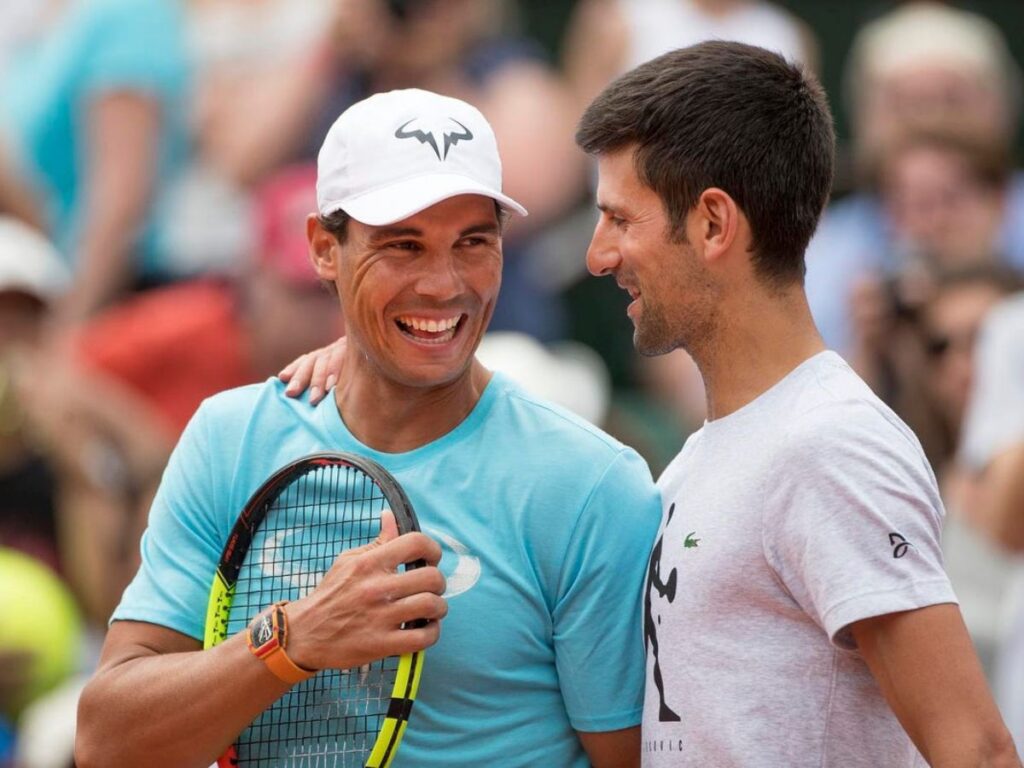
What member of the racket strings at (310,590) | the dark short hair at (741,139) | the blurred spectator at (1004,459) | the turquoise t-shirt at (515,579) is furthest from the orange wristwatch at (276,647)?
the blurred spectator at (1004,459)

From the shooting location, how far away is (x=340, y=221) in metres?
3.29

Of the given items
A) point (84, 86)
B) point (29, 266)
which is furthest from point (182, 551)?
point (84, 86)

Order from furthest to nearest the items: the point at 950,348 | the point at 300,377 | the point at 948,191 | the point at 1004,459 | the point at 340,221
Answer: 1. the point at 948,191
2. the point at 950,348
3. the point at 1004,459
4. the point at 300,377
5. the point at 340,221

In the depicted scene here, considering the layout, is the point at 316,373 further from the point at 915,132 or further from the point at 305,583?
the point at 915,132

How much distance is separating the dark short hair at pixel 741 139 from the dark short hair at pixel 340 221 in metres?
0.29

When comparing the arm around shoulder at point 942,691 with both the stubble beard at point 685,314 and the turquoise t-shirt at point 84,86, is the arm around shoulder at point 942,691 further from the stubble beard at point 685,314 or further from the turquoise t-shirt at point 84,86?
the turquoise t-shirt at point 84,86

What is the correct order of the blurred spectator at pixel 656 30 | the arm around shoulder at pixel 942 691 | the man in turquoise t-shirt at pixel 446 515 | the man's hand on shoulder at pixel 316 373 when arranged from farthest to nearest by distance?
the blurred spectator at pixel 656 30
the man's hand on shoulder at pixel 316 373
the man in turquoise t-shirt at pixel 446 515
the arm around shoulder at pixel 942 691

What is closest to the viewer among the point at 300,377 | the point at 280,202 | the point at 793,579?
the point at 793,579

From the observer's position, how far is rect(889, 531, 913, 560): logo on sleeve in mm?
2713

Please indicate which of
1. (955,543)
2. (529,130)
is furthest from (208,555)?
(529,130)

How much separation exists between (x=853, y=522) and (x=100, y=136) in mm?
6328

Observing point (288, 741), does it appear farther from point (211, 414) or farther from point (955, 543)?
point (955, 543)

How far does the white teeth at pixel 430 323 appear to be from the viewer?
321cm

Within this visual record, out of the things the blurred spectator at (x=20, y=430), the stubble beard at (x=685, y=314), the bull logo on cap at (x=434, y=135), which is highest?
the blurred spectator at (x=20, y=430)
